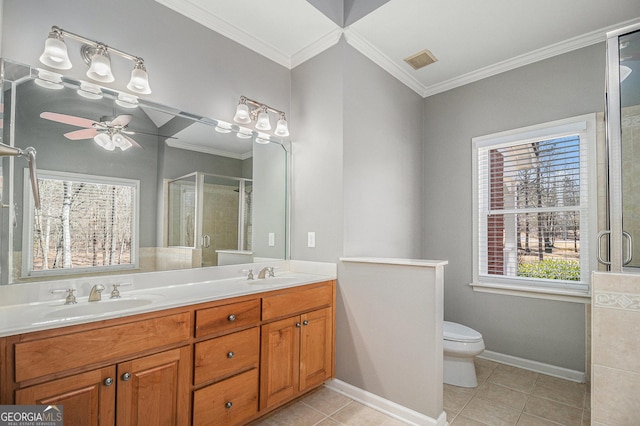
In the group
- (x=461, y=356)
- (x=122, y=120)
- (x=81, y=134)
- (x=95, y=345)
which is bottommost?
(x=461, y=356)

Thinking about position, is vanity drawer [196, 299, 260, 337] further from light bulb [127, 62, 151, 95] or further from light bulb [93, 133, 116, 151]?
light bulb [127, 62, 151, 95]

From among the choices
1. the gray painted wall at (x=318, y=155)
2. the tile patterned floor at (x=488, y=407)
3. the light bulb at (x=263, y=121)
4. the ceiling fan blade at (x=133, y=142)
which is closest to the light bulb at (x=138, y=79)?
the ceiling fan blade at (x=133, y=142)

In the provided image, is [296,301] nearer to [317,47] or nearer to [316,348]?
[316,348]

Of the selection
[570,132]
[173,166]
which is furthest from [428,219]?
[173,166]

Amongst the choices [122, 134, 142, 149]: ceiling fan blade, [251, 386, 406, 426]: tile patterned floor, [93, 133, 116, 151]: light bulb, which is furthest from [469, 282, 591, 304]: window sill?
[93, 133, 116, 151]: light bulb

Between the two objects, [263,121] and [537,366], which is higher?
[263,121]

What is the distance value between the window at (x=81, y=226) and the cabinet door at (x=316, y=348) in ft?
3.86

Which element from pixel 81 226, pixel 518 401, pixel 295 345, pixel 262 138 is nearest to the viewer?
pixel 81 226

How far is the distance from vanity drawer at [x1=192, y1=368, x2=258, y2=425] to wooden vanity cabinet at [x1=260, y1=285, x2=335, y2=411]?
3.0 inches

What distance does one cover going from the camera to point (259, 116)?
246 cm

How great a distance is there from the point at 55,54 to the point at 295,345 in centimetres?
209

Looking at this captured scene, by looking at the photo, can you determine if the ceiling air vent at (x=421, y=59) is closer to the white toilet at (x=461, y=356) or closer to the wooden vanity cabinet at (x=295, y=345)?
the wooden vanity cabinet at (x=295, y=345)

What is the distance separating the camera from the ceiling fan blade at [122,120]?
1774mm

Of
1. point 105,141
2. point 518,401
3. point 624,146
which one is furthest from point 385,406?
point 105,141
